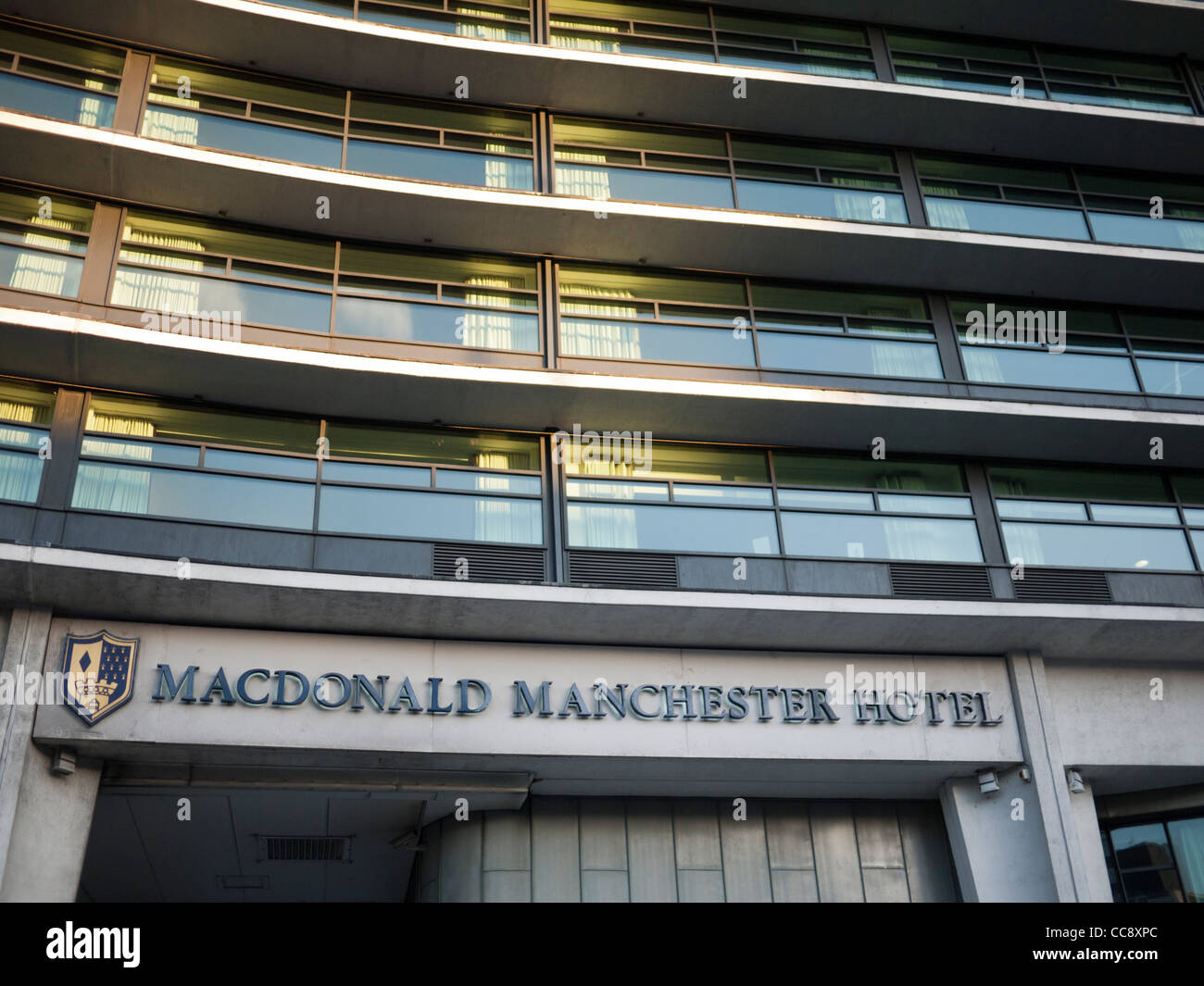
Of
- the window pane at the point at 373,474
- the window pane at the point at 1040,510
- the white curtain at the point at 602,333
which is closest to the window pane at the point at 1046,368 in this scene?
the window pane at the point at 1040,510

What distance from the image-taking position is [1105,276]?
62.3 ft

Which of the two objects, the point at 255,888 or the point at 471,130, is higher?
the point at 471,130

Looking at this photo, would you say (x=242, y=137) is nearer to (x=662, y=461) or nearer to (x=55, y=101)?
(x=55, y=101)

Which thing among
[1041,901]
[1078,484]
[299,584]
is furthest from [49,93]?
[1041,901]

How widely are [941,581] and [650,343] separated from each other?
5.65 m

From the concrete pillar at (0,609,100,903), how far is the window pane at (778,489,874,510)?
10.1 metres

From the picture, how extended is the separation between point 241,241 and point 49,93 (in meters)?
3.49

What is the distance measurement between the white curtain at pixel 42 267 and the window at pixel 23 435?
1.41 meters

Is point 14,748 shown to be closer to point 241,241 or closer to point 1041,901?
point 241,241

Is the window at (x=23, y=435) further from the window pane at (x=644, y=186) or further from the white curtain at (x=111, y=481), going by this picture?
the window pane at (x=644, y=186)

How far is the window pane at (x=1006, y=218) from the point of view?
1948cm

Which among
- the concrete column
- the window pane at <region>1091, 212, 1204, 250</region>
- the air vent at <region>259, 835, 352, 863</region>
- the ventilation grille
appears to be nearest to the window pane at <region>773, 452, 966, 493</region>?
the ventilation grille

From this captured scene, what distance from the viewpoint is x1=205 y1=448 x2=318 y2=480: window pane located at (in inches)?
606

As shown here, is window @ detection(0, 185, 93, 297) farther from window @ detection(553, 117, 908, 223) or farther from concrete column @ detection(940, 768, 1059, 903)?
concrete column @ detection(940, 768, 1059, 903)
